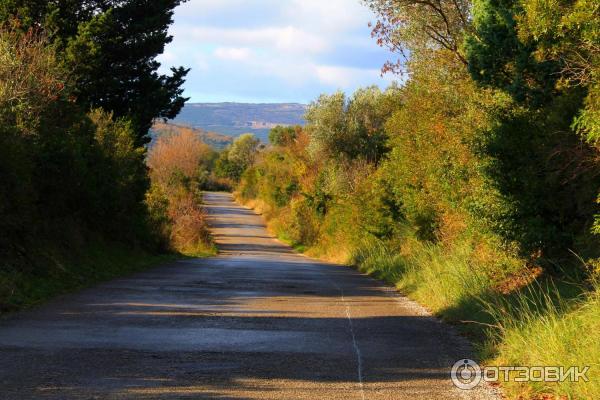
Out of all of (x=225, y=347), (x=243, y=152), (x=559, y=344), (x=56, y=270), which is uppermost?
(x=559, y=344)

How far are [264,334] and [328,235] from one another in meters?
36.6

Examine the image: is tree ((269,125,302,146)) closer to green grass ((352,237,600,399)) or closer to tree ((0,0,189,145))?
tree ((0,0,189,145))

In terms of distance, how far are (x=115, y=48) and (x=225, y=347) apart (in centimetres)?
2329

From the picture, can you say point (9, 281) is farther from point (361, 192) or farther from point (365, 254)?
point (361, 192)

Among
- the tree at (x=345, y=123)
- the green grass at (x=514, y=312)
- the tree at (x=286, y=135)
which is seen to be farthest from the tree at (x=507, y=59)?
the tree at (x=286, y=135)

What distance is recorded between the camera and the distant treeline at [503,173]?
34.7 feet

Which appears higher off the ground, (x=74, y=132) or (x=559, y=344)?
(x=74, y=132)

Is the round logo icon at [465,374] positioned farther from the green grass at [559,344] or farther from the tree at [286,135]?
the tree at [286,135]

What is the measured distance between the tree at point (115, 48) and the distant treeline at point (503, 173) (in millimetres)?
10382

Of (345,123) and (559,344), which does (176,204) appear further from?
(559,344)

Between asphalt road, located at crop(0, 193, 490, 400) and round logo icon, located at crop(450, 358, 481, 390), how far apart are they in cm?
14

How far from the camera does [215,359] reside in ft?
31.4

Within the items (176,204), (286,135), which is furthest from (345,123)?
(286,135)

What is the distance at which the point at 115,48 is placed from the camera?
31312mm
